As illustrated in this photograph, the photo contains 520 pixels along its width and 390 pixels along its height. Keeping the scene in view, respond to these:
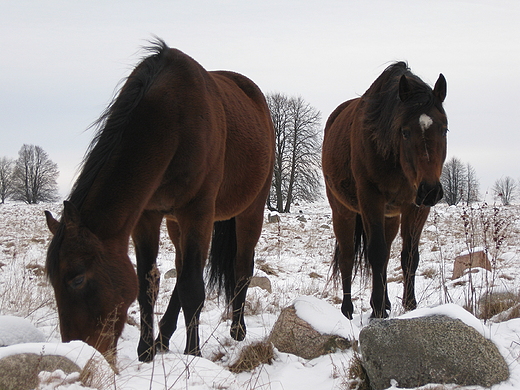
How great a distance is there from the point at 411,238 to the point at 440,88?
1736 millimetres

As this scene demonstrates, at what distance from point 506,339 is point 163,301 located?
4015mm

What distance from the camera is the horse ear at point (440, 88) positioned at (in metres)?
4.48

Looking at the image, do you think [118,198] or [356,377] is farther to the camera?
[118,198]

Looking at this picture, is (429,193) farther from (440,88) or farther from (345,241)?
(345,241)

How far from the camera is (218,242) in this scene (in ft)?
17.5

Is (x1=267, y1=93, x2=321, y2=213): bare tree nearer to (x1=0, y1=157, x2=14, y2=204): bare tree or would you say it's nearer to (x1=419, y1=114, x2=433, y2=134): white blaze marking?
(x1=419, y1=114, x2=433, y2=134): white blaze marking

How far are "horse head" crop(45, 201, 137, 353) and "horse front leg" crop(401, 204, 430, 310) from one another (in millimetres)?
3265

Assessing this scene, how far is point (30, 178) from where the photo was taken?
188 ft

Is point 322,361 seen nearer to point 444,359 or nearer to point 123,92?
point 444,359

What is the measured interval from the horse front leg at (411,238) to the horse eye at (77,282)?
347 cm

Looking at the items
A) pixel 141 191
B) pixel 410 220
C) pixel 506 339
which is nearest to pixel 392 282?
pixel 410 220

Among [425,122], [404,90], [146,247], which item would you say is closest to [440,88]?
[404,90]

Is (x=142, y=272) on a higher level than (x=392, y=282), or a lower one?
higher

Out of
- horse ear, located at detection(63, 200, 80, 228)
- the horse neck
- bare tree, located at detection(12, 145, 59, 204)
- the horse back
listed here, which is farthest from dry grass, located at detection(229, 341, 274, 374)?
bare tree, located at detection(12, 145, 59, 204)
